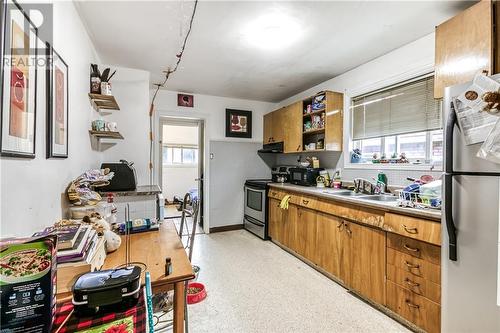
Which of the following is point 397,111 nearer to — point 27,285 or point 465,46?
point 465,46

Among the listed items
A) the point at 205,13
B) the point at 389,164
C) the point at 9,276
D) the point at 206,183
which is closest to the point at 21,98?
the point at 9,276

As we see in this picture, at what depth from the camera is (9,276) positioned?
612 millimetres

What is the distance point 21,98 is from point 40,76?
0.26m

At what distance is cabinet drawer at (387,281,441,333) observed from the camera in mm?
1615

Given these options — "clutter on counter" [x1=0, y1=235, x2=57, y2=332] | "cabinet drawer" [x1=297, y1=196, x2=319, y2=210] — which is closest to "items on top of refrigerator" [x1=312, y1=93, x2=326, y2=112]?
"cabinet drawer" [x1=297, y1=196, x2=319, y2=210]

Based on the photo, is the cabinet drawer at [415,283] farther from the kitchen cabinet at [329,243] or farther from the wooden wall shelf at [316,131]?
the wooden wall shelf at [316,131]

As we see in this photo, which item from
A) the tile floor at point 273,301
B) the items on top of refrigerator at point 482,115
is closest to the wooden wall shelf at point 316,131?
the tile floor at point 273,301

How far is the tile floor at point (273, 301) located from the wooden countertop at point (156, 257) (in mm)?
783

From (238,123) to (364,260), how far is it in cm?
308

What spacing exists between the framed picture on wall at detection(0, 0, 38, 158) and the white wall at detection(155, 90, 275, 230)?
289 cm

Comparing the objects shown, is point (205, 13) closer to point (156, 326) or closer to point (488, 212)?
point (488, 212)

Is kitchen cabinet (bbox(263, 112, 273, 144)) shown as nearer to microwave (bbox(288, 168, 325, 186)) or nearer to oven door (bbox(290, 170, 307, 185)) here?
oven door (bbox(290, 170, 307, 185))

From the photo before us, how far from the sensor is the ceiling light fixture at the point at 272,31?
197cm

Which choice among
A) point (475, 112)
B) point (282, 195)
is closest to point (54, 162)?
point (475, 112)
